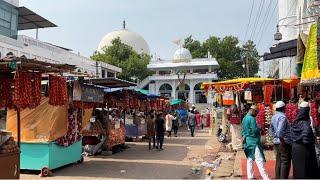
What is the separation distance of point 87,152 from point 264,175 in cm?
824

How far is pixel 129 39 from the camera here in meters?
69.7

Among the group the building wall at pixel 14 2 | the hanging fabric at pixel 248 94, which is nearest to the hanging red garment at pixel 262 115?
the hanging fabric at pixel 248 94

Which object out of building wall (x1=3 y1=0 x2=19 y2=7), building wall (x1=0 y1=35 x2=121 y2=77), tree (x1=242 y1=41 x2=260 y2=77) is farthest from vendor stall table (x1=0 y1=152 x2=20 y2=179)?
tree (x1=242 y1=41 x2=260 y2=77)

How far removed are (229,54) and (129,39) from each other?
16.6m

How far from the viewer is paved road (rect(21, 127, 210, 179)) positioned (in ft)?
36.5

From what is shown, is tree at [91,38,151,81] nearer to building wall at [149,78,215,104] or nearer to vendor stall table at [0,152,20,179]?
building wall at [149,78,215,104]

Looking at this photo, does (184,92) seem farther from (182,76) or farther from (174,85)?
(182,76)

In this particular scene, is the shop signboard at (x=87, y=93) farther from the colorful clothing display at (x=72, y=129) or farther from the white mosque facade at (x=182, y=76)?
the white mosque facade at (x=182, y=76)

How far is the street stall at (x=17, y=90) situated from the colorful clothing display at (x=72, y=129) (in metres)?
2.81

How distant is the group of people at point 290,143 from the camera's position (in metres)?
7.70

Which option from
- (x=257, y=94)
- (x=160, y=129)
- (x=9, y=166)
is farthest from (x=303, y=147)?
(x=160, y=129)

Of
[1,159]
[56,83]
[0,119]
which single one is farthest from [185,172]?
[0,119]

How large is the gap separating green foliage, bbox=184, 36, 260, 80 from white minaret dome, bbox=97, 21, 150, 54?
28.5ft

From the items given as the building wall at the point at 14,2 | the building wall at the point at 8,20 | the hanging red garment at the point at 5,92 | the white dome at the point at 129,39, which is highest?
the white dome at the point at 129,39
